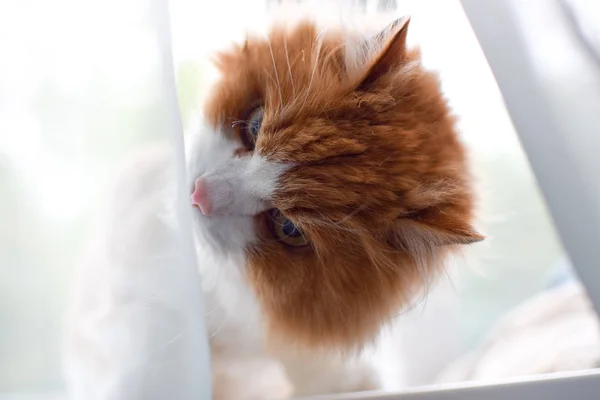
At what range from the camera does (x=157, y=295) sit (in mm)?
576

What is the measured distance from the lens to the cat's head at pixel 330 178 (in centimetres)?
86

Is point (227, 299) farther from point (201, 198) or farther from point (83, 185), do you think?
point (83, 185)

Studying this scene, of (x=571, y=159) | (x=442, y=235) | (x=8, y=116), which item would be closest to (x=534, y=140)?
(x=571, y=159)

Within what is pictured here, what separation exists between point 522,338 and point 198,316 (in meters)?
0.70

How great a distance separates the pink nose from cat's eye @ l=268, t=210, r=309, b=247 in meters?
0.12

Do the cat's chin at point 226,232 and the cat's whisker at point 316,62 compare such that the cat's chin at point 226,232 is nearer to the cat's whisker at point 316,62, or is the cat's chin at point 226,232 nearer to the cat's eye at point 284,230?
the cat's eye at point 284,230

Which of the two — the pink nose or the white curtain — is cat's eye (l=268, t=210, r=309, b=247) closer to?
the pink nose

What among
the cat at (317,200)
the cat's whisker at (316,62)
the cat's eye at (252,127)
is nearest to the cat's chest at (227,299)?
the cat at (317,200)

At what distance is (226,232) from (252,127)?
21 cm

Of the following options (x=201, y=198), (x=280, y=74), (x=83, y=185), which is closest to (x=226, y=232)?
(x=201, y=198)

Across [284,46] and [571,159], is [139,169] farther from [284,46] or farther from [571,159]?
[571,159]

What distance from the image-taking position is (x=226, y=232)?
0.98 metres

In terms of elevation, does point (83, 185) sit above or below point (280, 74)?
below

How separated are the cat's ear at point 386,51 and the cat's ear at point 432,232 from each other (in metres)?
0.26
